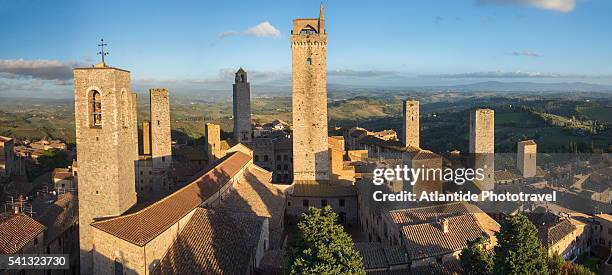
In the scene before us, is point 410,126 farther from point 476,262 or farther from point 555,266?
point 476,262

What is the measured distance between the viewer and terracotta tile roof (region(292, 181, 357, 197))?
31.6 m

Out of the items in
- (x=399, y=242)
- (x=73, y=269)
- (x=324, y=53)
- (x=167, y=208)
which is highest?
(x=324, y=53)

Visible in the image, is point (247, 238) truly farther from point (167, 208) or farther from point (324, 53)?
point (324, 53)

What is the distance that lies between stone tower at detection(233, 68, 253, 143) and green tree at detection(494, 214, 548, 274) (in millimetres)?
34151

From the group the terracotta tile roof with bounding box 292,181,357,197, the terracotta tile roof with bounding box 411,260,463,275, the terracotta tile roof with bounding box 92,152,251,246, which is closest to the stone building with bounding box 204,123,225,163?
the terracotta tile roof with bounding box 292,181,357,197

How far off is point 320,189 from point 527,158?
25.7 meters

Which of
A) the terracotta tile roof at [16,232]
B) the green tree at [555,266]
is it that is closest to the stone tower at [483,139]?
the green tree at [555,266]

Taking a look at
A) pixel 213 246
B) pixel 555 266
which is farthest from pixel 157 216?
pixel 555 266

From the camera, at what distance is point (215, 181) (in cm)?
2283

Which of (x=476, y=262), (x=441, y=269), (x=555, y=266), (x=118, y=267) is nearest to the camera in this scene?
(x=118, y=267)

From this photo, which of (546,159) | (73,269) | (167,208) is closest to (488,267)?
(167,208)

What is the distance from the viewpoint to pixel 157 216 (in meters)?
16.4

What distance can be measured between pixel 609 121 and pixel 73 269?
9706cm

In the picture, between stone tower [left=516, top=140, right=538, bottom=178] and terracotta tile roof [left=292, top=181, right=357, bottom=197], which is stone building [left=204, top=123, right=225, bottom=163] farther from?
stone tower [left=516, top=140, right=538, bottom=178]
